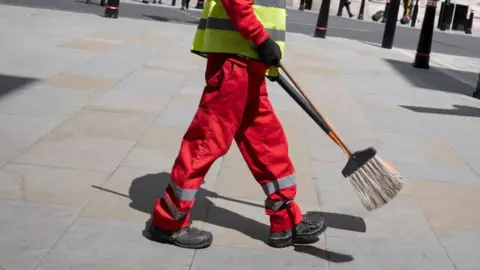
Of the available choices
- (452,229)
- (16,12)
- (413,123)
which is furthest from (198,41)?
(16,12)

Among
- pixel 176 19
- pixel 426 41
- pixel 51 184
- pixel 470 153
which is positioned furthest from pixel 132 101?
pixel 176 19

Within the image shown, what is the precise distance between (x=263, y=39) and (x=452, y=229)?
6.61 ft

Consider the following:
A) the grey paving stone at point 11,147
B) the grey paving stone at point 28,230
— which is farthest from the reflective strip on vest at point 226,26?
the grey paving stone at point 11,147

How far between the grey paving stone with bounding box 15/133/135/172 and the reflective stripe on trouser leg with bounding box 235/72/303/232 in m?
1.62

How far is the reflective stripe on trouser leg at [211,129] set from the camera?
14.9 feet

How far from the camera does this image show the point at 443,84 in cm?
1325

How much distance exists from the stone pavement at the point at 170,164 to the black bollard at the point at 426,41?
2843 mm

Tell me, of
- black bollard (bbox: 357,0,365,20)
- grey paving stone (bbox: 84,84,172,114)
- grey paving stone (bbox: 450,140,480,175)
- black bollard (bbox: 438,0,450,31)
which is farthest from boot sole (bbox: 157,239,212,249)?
black bollard (bbox: 438,0,450,31)

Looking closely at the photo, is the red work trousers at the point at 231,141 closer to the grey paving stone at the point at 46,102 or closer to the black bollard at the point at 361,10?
the grey paving stone at the point at 46,102

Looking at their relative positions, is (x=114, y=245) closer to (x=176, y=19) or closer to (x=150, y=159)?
(x=150, y=159)

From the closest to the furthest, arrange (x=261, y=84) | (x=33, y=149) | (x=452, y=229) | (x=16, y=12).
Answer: (x=261, y=84), (x=452, y=229), (x=33, y=149), (x=16, y=12)

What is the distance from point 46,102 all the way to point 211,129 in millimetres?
4072

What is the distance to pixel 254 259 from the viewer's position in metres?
4.65

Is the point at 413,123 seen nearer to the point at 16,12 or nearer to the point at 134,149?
the point at 134,149
